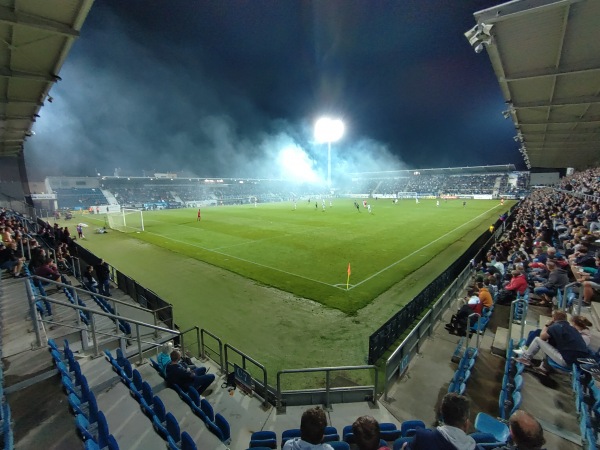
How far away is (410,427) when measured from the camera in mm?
4047

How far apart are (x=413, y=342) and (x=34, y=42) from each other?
13.2 meters

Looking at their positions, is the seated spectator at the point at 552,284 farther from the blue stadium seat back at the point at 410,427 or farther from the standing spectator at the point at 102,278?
the standing spectator at the point at 102,278

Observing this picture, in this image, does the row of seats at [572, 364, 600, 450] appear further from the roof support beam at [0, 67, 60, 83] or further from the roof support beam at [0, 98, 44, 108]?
the roof support beam at [0, 98, 44, 108]

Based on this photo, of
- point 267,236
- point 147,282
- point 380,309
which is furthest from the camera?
point 267,236

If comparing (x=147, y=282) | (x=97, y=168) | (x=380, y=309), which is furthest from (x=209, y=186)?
(x=380, y=309)

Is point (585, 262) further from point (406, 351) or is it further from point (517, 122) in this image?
point (517, 122)

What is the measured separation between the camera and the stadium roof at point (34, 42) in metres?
6.76

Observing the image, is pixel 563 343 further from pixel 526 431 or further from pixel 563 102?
pixel 563 102

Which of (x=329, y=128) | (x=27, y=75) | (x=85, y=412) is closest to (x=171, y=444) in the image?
(x=85, y=412)

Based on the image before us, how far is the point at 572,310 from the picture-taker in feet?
22.5

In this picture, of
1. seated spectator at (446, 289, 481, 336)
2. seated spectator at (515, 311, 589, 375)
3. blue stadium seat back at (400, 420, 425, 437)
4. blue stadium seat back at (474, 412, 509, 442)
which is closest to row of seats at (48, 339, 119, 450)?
blue stadium seat back at (400, 420, 425, 437)

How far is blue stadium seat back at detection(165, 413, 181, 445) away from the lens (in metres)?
4.15

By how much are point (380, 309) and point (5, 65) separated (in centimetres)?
1520

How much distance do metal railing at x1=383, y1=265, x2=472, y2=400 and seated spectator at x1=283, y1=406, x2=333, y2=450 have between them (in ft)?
10.6
